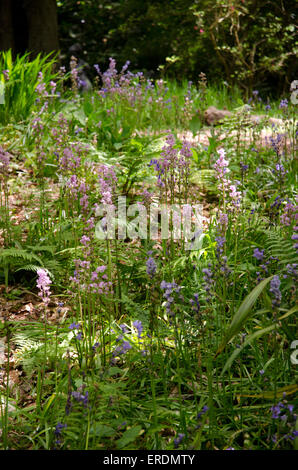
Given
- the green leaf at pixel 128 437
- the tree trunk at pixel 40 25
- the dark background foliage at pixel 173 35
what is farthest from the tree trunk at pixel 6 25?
the green leaf at pixel 128 437

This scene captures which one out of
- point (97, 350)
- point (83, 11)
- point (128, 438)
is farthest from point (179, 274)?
point (83, 11)

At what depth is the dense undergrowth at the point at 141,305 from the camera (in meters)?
1.77

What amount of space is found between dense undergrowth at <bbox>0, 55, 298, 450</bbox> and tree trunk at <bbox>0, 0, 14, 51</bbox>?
4.02 metres

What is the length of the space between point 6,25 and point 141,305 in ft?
25.0

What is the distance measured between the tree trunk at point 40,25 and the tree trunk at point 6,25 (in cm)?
43

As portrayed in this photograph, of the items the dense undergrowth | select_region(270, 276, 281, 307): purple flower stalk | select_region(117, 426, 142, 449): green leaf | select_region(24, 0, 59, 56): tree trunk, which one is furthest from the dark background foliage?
select_region(117, 426, 142, 449): green leaf

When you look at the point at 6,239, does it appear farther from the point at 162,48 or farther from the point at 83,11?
the point at 83,11

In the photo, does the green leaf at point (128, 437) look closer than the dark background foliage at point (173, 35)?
Yes

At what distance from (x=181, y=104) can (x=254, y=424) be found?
17.4 ft

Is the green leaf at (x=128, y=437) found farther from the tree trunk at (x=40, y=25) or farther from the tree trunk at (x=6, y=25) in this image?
the tree trunk at (x=6, y=25)

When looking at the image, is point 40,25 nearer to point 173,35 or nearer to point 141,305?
point 173,35

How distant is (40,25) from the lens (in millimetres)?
8328

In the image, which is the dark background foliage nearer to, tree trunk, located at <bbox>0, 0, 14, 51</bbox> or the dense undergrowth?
tree trunk, located at <bbox>0, 0, 14, 51</bbox>

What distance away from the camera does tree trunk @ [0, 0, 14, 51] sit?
8.53m
